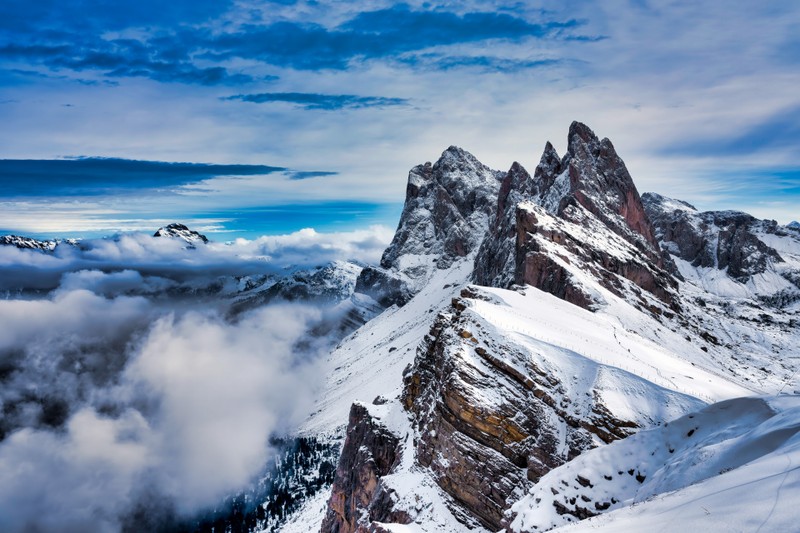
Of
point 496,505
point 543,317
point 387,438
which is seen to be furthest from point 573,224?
point 496,505

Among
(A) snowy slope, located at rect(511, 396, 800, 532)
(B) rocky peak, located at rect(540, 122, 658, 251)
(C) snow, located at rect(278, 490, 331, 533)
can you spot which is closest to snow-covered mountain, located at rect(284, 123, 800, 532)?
(A) snowy slope, located at rect(511, 396, 800, 532)

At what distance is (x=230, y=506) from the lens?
609 ft

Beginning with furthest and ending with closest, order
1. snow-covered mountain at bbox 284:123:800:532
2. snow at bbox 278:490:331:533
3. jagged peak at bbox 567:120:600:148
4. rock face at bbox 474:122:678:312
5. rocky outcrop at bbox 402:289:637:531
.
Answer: jagged peak at bbox 567:120:600:148
snow at bbox 278:490:331:533
rock face at bbox 474:122:678:312
rocky outcrop at bbox 402:289:637:531
snow-covered mountain at bbox 284:123:800:532

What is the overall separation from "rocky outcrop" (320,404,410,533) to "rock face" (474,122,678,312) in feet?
147

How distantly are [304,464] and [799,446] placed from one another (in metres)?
189

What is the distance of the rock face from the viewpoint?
297ft

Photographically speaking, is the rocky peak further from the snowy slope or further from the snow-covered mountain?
the snowy slope

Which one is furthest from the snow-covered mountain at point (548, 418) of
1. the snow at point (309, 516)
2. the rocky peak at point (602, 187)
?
the snow at point (309, 516)

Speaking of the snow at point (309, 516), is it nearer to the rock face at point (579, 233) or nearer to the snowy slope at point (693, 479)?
the rock face at point (579, 233)

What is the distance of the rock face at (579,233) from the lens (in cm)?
9050

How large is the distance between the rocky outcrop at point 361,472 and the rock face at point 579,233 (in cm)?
4494

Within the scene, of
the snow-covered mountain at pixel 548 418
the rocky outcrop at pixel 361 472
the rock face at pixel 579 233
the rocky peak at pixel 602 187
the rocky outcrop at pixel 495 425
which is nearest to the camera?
the snow-covered mountain at pixel 548 418

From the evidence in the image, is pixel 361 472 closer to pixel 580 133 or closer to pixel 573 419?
pixel 573 419

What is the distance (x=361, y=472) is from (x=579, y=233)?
255 feet
